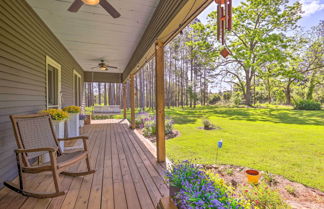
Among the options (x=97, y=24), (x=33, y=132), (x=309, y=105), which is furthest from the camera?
(x=309, y=105)

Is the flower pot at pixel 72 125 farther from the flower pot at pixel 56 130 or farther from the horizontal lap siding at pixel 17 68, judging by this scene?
the flower pot at pixel 56 130

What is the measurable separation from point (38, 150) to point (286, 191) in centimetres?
307

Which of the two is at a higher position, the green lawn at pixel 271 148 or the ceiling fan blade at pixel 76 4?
the ceiling fan blade at pixel 76 4

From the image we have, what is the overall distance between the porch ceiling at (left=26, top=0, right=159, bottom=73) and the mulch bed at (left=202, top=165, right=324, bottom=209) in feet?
9.39

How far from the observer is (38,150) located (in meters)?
1.75

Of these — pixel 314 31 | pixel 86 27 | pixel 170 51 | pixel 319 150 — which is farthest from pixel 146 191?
pixel 170 51

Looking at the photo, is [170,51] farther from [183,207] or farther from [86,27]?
[183,207]

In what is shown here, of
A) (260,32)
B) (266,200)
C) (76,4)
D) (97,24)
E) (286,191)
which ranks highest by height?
(260,32)

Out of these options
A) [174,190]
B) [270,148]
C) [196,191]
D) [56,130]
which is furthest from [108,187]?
[270,148]

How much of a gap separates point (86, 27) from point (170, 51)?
12624mm

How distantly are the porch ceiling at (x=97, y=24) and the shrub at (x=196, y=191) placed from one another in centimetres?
228

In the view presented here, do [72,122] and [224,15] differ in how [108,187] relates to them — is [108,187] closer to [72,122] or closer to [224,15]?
[224,15]

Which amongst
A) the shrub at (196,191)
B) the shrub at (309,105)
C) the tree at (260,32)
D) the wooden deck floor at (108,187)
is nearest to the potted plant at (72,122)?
the wooden deck floor at (108,187)

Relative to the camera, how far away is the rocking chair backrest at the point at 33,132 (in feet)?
6.80
